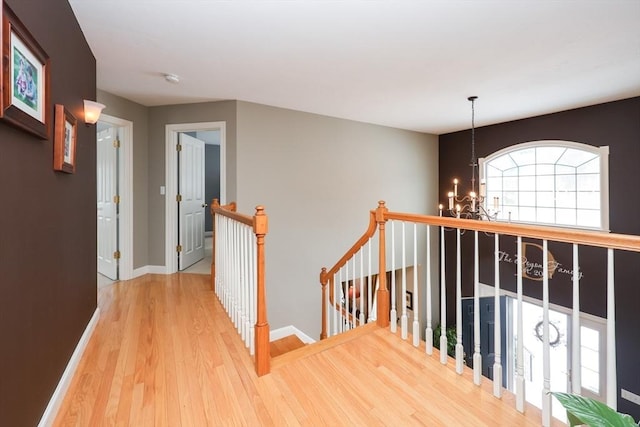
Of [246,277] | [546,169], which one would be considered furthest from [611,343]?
[546,169]

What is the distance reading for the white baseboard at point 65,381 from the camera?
1376 millimetres

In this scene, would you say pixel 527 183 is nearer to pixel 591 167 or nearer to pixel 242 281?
pixel 591 167

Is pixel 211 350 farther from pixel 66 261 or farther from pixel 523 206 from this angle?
pixel 523 206

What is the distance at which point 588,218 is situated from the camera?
4.10m

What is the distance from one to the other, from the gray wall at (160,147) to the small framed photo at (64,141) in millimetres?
1954

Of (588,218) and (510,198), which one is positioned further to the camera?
(510,198)

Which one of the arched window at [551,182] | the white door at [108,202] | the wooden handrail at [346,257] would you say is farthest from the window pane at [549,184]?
the white door at [108,202]

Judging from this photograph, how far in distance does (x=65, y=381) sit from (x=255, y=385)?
1012 mm

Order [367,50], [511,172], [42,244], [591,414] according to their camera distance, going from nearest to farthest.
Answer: [591,414] < [42,244] < [367,50] < [511,172]

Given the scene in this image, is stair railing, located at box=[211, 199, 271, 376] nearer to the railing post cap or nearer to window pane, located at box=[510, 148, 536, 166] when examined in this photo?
the railing post cap

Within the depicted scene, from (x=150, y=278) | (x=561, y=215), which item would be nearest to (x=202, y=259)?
(x=150, y=278)

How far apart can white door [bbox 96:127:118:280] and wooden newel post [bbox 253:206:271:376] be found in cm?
281

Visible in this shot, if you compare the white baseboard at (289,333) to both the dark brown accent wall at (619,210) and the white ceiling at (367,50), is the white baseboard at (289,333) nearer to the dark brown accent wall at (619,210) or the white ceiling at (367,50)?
the white ceiling at (367,50)

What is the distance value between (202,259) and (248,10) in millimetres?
3755
